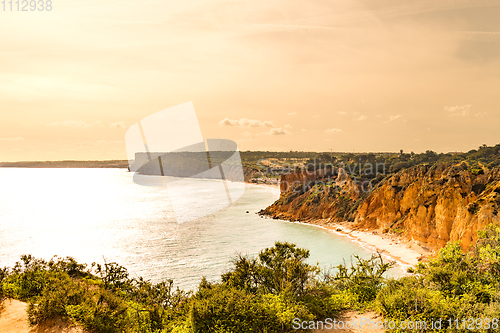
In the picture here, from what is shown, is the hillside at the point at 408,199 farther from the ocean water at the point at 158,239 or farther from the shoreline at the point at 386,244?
the ocean water at the point at 158,239

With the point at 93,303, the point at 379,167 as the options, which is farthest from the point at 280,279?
the point at 379,167

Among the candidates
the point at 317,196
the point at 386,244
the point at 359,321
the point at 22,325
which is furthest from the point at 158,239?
the point at 359,321

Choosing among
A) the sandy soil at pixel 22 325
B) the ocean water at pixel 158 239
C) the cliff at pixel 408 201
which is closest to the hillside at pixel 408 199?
the cliff at pixel 408 201

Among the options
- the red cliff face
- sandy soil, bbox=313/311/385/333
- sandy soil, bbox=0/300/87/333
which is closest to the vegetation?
sandy soil, bbox=0/300/87/333

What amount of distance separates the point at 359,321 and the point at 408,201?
1431 inches

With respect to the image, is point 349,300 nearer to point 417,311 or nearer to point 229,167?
point 417,311

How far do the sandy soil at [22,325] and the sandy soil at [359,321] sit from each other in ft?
31.2

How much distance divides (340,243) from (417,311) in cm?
3266

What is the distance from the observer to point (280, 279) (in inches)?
527

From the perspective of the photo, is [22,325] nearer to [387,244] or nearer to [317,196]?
[387,244]

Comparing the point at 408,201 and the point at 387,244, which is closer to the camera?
the point at 387,244

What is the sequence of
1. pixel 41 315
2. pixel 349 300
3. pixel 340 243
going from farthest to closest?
pixel 340 243 < pixel 349 300 < pixel 41 315

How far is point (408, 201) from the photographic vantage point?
4253cm

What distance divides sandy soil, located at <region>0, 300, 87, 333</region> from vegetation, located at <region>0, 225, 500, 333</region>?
11.0 inches
